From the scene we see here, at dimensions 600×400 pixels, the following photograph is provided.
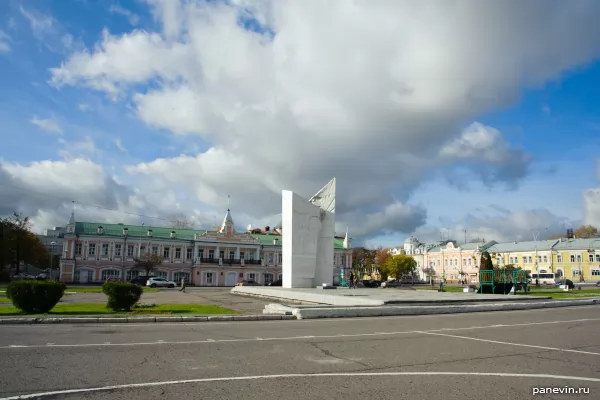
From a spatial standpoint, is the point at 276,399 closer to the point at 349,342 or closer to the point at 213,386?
the point at 213,386

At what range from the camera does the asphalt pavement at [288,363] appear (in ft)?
21.9

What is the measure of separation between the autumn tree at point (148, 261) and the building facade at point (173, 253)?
3.61ft

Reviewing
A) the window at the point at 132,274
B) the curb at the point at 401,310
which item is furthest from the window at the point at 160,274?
the curb at the point at 401,310

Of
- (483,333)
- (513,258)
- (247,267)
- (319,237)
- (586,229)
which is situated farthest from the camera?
(586,229)

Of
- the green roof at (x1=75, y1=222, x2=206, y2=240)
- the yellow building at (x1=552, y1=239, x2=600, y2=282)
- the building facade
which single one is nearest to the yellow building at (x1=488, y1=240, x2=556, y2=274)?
the yellow building at (x1=552, y1=239, x2=600, y2=282)

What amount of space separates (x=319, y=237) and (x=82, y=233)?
47.2m

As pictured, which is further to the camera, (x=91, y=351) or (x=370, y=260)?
(x=370, y=260)

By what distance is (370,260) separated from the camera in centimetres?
11806

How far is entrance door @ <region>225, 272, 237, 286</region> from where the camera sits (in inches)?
3073

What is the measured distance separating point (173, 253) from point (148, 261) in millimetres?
7257

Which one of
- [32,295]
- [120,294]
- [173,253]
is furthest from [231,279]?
[32,295]

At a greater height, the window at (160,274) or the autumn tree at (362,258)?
the autumn tree at (362,258)

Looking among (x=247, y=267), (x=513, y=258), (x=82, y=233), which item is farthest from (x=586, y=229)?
(x=82, y=233)

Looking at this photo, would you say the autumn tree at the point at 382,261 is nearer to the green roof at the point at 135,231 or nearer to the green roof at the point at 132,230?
the green roof at the point at 135,231
